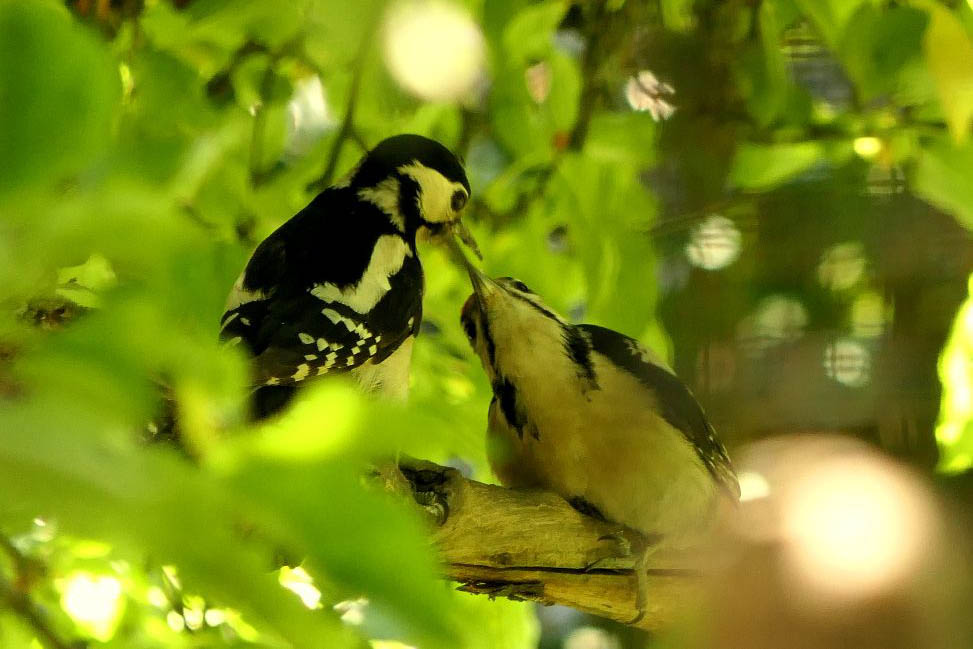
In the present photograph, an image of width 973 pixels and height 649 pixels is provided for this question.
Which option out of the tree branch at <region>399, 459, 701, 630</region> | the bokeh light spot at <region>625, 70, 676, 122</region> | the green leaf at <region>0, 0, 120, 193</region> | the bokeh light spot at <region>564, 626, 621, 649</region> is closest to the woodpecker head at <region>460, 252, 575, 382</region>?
the tree branch at <region>399, 459, 701, 630</region>

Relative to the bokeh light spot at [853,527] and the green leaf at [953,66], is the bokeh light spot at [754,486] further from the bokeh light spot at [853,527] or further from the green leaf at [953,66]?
the green leaf at [953,66]

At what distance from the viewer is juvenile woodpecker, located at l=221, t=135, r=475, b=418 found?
0.79 m

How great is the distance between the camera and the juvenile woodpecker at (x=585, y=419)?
0.98 metres

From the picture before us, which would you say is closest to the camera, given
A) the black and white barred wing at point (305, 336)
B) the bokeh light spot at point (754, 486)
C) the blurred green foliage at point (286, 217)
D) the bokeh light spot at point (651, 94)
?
the blurred green foliage at point (286, 217)

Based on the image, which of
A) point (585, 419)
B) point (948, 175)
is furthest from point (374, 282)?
point (948, 175)

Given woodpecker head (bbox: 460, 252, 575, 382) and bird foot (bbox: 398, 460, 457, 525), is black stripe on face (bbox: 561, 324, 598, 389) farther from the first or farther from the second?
bird foot (bbox: 398, 460, 457, 525)

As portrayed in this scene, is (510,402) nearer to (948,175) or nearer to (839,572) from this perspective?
(948,175)

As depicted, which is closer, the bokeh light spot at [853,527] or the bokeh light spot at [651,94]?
the bokeh light spot at [853,527]

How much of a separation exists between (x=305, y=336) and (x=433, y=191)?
→ 0.85 feet

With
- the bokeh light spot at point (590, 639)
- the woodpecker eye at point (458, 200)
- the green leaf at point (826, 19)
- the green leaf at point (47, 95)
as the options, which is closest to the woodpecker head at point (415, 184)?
the woodpecker eye at point (458, 200)

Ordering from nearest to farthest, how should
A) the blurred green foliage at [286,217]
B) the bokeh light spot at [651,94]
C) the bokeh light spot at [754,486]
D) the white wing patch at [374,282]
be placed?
the blurred green foliage at [286,217] < the bokeh light spot at [754,486] < the white wing patch at [374,282] < the bokeh light spot at [651,94]

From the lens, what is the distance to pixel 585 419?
1.00m

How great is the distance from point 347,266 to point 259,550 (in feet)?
2.19

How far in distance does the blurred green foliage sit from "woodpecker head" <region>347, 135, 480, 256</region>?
0.05 metres
